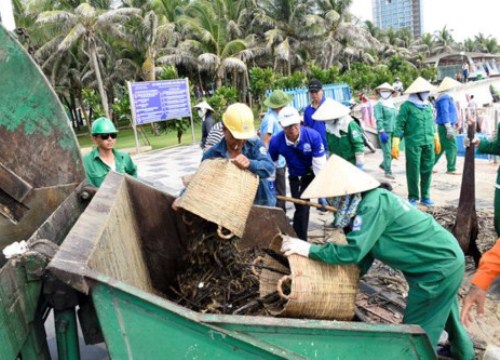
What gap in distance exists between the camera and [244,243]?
3.38 metres

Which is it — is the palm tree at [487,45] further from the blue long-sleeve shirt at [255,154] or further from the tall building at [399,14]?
the blue long-sleeve shirt at [255,154]

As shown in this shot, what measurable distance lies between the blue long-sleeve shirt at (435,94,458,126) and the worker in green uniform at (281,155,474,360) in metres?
5.63

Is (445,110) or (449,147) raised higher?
(445,110)

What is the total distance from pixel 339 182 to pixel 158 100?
11124mm

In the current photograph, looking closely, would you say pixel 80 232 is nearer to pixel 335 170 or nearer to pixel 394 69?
pixel 335 170

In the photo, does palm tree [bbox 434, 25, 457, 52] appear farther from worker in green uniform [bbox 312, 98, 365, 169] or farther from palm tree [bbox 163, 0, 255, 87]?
worker in green uniform [bbox 312, 98, 365, 169]

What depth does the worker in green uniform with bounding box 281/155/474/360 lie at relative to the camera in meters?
2.28

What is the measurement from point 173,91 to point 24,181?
430 inches

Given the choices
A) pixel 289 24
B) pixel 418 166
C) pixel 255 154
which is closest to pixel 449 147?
pixel 418 166

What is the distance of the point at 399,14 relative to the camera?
12575 cm

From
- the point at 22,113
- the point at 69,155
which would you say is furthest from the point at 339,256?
the point at 22,113

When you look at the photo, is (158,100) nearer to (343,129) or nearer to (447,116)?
(447,116)

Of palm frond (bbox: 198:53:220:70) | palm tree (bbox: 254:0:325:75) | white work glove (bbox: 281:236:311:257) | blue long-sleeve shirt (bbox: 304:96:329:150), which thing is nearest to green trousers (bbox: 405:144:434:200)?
blue long-sleeve shirt (bbox: 304:96:329:150)

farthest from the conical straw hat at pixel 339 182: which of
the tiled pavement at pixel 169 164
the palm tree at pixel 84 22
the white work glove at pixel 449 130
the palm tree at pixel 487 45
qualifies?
the palm tree at pixel 487 45
